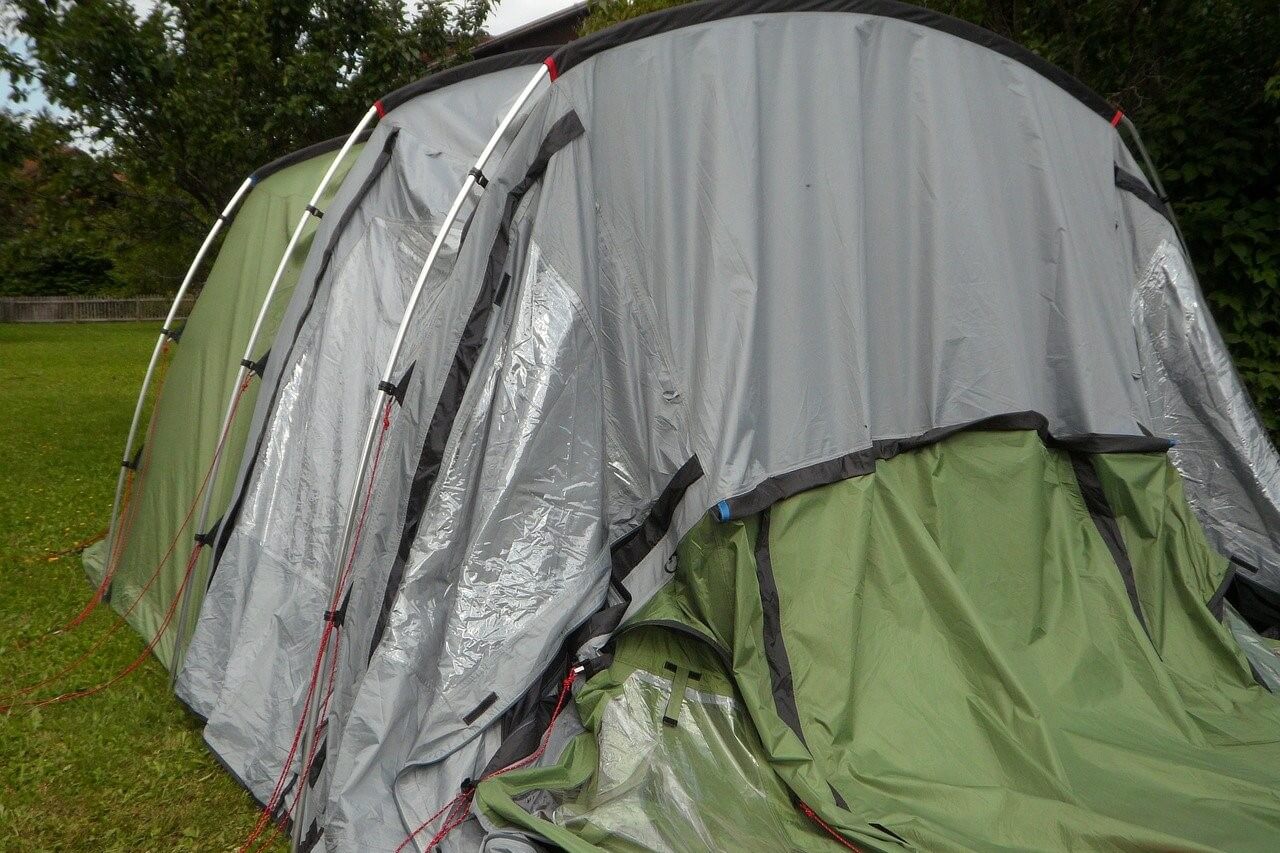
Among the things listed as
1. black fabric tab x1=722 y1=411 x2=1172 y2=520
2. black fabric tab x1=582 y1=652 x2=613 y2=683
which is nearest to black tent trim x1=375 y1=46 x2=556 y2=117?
black fabric tab x1=722 y1=411 x2=1172 y2=520

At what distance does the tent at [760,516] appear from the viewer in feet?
9.02

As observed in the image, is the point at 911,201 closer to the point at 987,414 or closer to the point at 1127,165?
the point at 987,414

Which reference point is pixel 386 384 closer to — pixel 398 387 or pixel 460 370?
pixel 398 387

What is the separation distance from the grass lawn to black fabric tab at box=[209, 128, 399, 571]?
Result: 2.08 feet

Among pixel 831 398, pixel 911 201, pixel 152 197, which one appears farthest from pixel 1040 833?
pixel 152 197

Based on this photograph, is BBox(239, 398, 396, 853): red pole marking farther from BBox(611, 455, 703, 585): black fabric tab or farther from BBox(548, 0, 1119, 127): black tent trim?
BBox(548, 0, 1119, 127): black tent trim

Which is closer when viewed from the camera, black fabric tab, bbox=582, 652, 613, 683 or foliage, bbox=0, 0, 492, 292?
black fabric tab, bbox=582, 652, 613, 683

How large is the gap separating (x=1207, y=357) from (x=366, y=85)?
6027 millimetres

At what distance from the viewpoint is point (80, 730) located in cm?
369

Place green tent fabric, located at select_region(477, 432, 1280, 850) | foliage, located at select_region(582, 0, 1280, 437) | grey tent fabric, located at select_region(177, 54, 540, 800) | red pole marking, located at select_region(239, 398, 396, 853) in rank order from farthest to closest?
foliage, located at select_region(582, 0, 1280, 437) < grey tent fabric, located at select_region(177, 54, 540, 800) < red pole marking, located at select_region(239, 398, 396, 853) < green tent fabric, located at select_region(477, 432, 1280, 850)

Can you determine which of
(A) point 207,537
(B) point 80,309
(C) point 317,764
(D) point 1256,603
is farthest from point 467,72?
(B) point 80,309

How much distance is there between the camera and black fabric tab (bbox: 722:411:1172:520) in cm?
295

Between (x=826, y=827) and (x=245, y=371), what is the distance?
288cm

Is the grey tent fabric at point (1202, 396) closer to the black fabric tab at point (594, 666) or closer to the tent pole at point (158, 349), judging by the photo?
the black fabric tab at point (594, 666)
